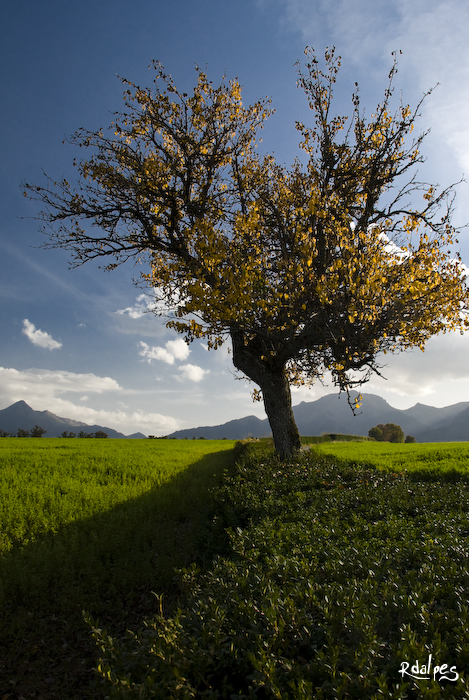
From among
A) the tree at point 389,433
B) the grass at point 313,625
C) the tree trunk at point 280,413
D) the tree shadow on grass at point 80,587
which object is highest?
the tree trunk at point 280,413

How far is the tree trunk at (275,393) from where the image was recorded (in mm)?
13398

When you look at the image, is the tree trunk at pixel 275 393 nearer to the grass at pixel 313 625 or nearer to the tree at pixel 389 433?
the grass at pixel 313 625

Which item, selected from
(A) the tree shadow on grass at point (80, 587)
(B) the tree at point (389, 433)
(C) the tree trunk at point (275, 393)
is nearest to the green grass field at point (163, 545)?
(A) the tree shadow on grass at point (80, 587)

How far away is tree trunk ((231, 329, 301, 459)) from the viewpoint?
13398 millimetres

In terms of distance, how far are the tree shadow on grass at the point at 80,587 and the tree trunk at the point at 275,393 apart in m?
4.66

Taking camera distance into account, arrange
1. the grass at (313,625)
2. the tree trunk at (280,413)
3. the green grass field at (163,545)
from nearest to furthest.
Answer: the grass at (313,625)
the green grass field at (163,545)
the tree trunk at (280,413)

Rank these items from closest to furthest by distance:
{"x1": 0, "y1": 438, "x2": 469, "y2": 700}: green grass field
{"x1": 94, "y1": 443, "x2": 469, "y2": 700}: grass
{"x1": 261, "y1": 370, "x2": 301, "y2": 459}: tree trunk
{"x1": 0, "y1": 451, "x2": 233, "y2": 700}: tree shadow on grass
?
{"x1": 94, "y1": 443, "x2": 469, "y2": 700}: grass → {"x1": 0, "y1": 438, "x2": 469, "y2": 700}: green grass field → {"x1": 0, "y1": 451, "x2": 233, "y2": 700}: tree shadow on grass → {"x1": 261, "y1": 370, "x2": 301, "y2": 459}: tree trunk

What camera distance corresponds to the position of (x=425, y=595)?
10.5 ft

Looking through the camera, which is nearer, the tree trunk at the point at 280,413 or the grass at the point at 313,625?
the grass at the point at 313,625

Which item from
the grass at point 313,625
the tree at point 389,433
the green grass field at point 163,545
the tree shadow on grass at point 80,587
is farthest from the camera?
the tree at point 389,433

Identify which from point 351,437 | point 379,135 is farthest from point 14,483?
point 351,437

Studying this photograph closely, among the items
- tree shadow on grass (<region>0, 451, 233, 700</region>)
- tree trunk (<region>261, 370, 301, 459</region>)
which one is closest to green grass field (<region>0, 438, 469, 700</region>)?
tree shadow on grass (<region>0, 451, 233, 700</region>)

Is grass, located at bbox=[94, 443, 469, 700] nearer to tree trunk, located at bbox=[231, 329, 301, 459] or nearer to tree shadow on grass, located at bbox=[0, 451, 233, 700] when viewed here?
tree shadow on grass, located at bbox=[0, 451, 233, 700]

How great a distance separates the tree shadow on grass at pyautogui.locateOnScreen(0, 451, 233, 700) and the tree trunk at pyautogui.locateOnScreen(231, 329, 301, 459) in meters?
4.66
